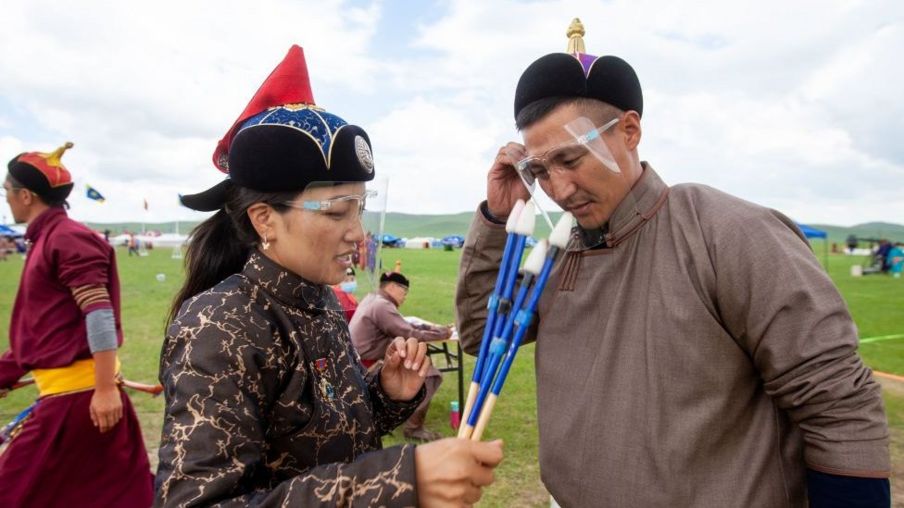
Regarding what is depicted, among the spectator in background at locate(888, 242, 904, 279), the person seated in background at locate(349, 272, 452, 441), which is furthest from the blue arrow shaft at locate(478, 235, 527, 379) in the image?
the spectator in background at locate(888, 242, 904, 279)

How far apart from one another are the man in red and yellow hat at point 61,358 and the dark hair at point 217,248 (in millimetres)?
2059

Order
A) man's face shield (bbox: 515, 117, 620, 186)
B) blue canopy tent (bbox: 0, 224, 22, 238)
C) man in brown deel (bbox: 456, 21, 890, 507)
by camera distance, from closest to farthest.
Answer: man in brown deel (bbox: 456, 21, 890, 507), man's face shield (bbox: 515, 117, 620, 186), blue canopy tent (bbox: 0, 224, 22, 238)

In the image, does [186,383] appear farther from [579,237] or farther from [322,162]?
[579,237]

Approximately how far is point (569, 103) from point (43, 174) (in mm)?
3738

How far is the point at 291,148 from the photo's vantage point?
173 centimetres

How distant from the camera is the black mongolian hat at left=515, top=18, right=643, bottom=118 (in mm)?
2004

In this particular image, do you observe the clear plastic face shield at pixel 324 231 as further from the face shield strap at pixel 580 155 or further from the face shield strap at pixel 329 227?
the face shield strap at pixel 580 155

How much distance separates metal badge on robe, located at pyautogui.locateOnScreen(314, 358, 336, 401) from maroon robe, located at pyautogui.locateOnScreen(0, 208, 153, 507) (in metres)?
2.66

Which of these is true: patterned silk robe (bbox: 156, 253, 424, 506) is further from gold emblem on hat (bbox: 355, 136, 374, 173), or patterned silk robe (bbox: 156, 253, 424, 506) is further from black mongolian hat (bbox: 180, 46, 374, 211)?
gold emblem on hat (bbox: 355, 136, 374, 173)

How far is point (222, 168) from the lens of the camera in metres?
2.16

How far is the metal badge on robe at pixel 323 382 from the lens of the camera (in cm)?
176

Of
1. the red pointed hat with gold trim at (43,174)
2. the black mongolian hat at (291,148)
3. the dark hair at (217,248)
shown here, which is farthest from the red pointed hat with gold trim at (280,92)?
the red pointed hat with gold trim at (43,174)

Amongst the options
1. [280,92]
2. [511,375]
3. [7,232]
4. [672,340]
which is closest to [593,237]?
[672,340]

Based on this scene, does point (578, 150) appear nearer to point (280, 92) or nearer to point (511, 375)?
point (280, 92)
